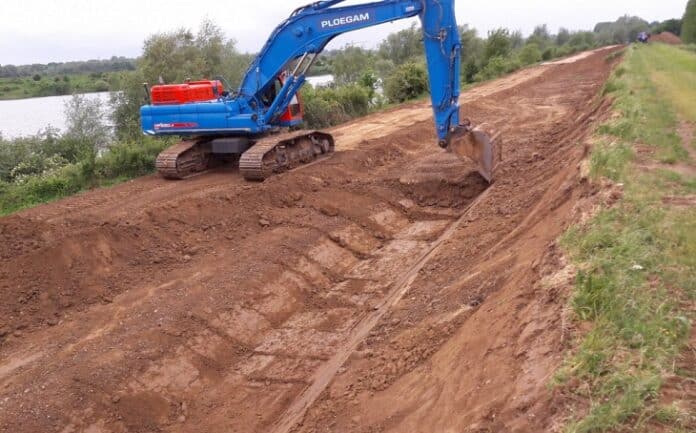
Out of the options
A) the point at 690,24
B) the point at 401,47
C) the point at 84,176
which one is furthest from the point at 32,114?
the point at 690,24

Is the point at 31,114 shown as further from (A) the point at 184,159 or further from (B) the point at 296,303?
(B) the point at 296,303

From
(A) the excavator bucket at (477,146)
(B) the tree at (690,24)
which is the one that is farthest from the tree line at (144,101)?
(B) the tree at (690,24)

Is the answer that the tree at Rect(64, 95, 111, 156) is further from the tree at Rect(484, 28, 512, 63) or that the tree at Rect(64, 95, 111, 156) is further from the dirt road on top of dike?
the tree at Rect(484, 28, 512, 63)

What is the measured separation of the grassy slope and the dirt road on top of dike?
262 millimetres

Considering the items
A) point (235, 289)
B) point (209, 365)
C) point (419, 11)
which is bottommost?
point (209, 365)

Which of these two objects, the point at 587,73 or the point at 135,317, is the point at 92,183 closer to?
the point at 135,317

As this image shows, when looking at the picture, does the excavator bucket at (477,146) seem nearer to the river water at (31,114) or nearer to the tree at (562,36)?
the river water at (31,114)

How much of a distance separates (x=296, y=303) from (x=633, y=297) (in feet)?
16.8

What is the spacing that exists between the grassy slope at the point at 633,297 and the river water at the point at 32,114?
1543 cm

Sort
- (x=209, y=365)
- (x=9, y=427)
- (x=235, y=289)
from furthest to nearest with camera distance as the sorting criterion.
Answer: (x=235, y=289), (x=209, y=365), (x=9, y=427)

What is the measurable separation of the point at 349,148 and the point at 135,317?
901 centimetres

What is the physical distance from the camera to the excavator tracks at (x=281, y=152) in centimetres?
1195

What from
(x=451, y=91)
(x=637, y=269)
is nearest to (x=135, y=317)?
(x=637, y=269)

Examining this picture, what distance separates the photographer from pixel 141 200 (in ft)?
37.2
